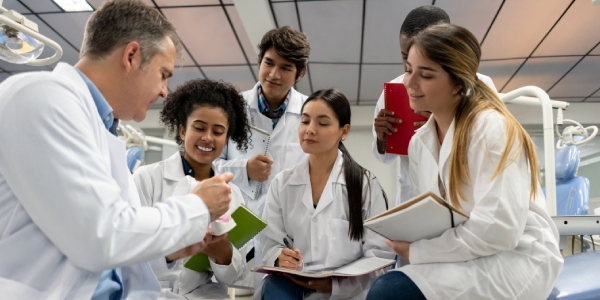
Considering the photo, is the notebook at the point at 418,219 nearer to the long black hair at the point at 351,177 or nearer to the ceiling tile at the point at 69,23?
the long black hair at the point at 351,177

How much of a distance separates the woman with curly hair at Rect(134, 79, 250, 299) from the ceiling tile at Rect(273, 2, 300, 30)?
76.2 inches

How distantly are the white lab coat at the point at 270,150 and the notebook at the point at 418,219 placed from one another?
991mm

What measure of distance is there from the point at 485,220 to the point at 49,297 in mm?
959

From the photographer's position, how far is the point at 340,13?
3.69 metres

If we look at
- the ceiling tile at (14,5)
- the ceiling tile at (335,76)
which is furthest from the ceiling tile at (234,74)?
the ceiling tile at (14,5)

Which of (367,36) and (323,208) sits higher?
(367,36)

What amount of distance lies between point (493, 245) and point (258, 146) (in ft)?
4.17

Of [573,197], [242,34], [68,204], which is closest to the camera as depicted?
[68,204]

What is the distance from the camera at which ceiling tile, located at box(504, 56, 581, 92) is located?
4590 millimetres

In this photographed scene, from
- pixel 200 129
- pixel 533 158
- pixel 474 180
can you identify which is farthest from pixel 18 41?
pixel 533 158

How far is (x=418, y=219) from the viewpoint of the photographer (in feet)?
3.29

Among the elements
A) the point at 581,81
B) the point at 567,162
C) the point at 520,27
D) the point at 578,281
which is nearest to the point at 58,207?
the point at 578,281

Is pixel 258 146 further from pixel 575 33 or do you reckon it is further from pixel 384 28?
pixel 575 33

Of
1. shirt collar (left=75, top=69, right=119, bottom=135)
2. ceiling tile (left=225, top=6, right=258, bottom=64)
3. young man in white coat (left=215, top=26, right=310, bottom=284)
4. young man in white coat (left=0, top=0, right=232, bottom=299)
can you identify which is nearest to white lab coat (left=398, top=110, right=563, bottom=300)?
young man in white coat (left=0, top=0, right=232, bottom=299)
